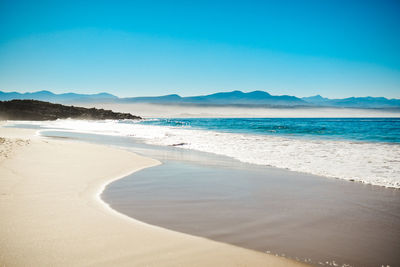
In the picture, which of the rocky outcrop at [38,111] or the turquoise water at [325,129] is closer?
the turquoise water at [325,129]

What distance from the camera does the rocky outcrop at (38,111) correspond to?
228 feet

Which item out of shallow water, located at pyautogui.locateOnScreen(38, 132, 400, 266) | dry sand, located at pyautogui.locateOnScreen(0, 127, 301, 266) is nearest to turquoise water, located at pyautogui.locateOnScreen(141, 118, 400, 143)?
shallow water, located at pyautogui.locateOnScreen(38, 132, 400, 266)

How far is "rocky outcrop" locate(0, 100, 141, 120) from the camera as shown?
69.6 metres

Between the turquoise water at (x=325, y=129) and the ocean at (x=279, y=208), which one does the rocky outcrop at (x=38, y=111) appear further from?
the ocean at (x=279, y=208)

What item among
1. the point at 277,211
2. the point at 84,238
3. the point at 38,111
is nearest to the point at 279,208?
the point at 277,211

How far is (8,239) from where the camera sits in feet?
9.63

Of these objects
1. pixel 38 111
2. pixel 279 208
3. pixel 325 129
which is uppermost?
pixel 38 111

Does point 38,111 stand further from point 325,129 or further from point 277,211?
point 277,211

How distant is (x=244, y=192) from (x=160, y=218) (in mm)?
2119

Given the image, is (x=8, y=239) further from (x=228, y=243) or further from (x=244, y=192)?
(x=244, y=192)

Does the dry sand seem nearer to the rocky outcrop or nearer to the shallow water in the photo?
the shallow water

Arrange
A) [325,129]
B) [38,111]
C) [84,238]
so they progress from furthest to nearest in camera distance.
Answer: [38,111]
[325,129]
[84,238]

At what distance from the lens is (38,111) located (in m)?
75.2

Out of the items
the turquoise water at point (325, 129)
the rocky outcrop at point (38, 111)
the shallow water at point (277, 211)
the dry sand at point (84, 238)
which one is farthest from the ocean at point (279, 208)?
the rocky outcrop at point (38, 111)
